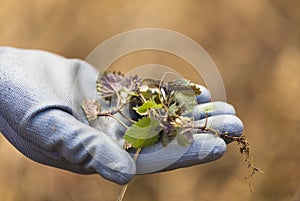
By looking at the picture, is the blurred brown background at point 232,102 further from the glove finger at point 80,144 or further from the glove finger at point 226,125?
the glove finger at point 80,144

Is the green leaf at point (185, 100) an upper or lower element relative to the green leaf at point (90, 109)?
upper

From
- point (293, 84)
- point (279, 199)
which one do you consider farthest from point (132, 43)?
point (279, 199)

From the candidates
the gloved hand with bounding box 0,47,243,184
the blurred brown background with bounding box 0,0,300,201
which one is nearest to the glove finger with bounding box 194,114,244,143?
the gloved hand with bounding box 0,47,243,184

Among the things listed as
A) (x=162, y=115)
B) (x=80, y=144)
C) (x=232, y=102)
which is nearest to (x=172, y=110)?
A: (x=162, y=115)

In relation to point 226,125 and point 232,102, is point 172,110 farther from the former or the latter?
point 232,102

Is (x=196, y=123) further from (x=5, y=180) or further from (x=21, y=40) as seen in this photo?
(x=21, y=40)

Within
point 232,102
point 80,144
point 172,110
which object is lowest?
point 80,144

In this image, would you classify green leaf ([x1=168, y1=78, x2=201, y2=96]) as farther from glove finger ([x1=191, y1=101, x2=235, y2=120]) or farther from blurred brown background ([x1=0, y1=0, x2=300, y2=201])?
blurred brown background ([x1=0, y1=0, x2=300, y2=201])

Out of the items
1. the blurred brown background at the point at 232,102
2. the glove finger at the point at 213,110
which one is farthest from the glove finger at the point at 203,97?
the blurred brown background at the point at 232,102
